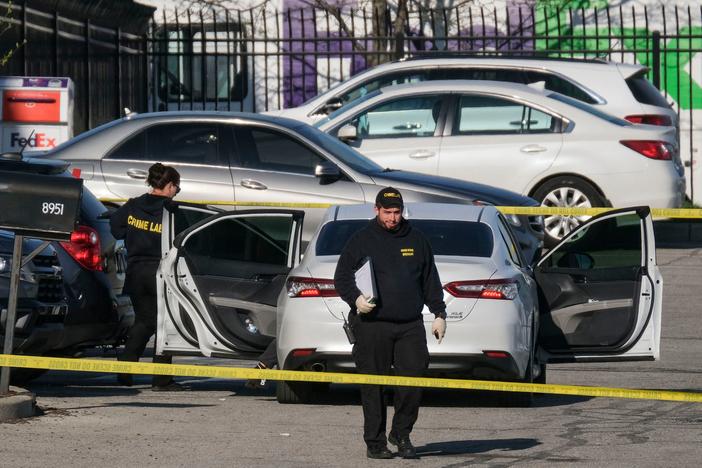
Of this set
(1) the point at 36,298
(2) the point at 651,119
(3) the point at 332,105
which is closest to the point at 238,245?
(1) the point at 36,298

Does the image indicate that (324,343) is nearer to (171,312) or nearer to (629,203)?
(171,312)

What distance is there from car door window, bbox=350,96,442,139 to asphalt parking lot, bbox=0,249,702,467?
602cm

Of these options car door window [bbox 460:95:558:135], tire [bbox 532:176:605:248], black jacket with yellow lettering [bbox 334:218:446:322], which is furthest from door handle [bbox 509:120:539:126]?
black jacket with yellow lettering [bbox 334:218:446:322]

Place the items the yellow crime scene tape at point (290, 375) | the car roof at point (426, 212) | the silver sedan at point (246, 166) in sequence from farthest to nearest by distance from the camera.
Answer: the silver sedan at point (246, 166) → the car roof at point (426, 212) → the yellow crime scene tape at point (290, 375)

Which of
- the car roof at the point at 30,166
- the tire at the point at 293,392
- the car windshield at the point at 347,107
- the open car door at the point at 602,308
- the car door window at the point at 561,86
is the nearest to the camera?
the tire at the point at 293,392

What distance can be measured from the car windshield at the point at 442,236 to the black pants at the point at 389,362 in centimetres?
190

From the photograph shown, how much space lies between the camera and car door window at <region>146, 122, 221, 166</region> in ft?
48.6

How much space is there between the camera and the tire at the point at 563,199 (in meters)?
17.2

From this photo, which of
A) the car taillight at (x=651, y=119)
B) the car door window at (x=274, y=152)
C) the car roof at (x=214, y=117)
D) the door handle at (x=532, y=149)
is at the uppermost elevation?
the car taillight at (x=651, y=119)

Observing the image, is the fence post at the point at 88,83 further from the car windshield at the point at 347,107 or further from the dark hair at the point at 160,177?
the dark hair at the point at 160,177

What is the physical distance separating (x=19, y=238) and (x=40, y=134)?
336 inches

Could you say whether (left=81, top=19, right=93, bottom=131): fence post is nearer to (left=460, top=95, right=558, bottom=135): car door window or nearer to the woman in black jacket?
(left=460, top=95, right=558, bottom=135): car door window

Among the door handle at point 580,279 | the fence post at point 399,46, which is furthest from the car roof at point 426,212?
the fence post at point 399,46

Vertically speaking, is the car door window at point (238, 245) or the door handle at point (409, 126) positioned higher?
the door handle at point (409, 126)
